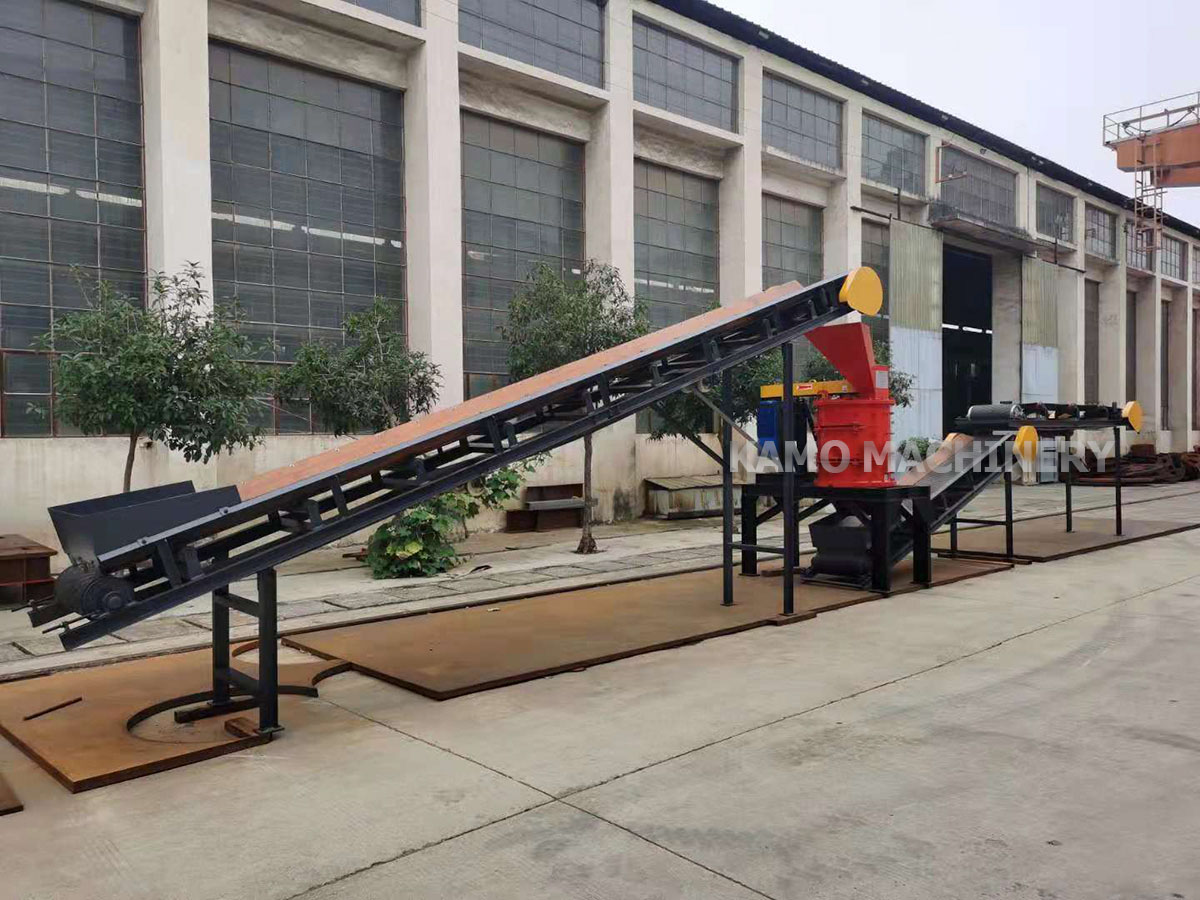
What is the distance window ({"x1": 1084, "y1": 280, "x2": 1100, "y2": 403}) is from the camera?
37.4 meters

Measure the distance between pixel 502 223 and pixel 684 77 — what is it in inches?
264

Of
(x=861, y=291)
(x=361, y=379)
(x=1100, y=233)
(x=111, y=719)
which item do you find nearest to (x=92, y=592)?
(x=111, y=719)

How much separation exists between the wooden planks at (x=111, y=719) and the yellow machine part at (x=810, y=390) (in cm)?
555

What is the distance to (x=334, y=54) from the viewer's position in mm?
16078

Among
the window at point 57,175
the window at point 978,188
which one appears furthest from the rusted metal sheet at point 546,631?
the window at point 978,188

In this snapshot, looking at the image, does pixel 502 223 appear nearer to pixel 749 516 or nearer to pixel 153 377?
pixel 153 377

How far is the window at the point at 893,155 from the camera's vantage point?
26547 mm

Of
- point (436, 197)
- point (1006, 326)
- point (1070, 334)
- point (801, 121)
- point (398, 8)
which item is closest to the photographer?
point (398, 8)

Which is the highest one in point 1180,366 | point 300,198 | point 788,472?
point 300,198

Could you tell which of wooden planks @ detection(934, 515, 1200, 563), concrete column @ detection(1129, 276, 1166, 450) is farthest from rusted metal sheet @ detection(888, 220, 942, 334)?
concrete column @ detection(1129, 276, 1166, 450)

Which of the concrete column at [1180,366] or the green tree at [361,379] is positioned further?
the concrete column at [1180,366]

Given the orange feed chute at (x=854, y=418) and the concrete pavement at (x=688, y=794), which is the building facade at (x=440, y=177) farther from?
the concrete pavement at (x=688, y=794)

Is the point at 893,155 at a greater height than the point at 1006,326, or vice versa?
the point at 893,155

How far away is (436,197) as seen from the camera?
656 inches
